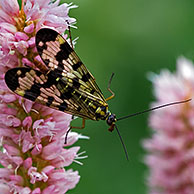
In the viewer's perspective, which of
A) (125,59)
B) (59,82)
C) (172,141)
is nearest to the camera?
(59,82)

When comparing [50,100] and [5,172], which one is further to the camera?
[50,100]

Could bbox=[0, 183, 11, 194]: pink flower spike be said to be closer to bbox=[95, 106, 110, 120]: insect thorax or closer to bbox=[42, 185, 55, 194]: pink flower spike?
bbox=[42, 185, 55, 194]: pink flower spike

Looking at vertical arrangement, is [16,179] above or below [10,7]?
below

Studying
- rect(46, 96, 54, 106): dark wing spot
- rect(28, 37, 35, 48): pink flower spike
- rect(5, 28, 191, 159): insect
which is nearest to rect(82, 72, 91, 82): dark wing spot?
rect(5, 28, 191, 159): insect

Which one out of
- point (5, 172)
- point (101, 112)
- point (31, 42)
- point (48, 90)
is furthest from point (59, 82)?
point (5, 172)

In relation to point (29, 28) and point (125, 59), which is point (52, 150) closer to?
point (29, 28)

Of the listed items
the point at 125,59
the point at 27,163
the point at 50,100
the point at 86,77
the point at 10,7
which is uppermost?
the point at 125,59

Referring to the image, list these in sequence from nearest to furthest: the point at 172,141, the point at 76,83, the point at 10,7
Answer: the point at 10,7
the point at 76,83
the point at 172,141

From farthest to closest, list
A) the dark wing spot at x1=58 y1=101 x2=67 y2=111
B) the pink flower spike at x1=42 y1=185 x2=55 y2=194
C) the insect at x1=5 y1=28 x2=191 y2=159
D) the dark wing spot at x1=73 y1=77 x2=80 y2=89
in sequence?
1. the dark wing spot at x1=73 y1=77 x2=80 y2=89
2. the dark wing spot at x1=58 y1=101 x2=67 y2=111
3. the insect at x1=5 y1=28 x2=191 y2=159
4. the pink flower spike at x1=42 y1=185 x2=55 y2=194
